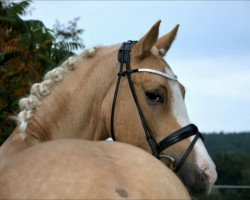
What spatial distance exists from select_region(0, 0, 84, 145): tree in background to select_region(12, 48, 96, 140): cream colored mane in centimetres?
698

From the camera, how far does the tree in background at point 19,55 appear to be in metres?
12.7

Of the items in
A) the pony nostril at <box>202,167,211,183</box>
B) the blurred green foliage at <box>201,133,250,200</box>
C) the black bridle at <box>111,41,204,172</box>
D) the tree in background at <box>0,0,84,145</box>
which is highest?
the black bridle at <box>111,41,204,172</box>

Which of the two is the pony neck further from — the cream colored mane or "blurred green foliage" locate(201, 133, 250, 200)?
"blurred green foliage" locate(201, 133, 250, 200)

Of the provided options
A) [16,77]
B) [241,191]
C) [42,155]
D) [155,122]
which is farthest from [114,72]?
[16,77]

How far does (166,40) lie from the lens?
473 cm

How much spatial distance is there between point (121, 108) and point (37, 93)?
68cm

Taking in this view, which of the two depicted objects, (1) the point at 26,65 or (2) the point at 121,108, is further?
(1) the point at 26,65

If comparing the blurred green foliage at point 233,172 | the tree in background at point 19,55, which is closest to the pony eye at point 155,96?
the blurred green foliage at point 233,172

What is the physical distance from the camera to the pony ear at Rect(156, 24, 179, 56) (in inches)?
184

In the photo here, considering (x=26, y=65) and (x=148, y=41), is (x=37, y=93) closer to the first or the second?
(x=148, y=41)

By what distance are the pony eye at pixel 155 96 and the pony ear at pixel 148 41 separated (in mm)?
361

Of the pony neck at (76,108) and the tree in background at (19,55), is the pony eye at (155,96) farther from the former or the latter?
the tree in background at (19,55)

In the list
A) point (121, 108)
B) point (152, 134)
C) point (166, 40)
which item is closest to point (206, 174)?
point (152, 134)

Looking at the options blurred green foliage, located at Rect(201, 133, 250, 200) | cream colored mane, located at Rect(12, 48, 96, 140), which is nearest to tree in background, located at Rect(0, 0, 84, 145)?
blurred green foliage, located at Rect(201, 133, 250, 200)
